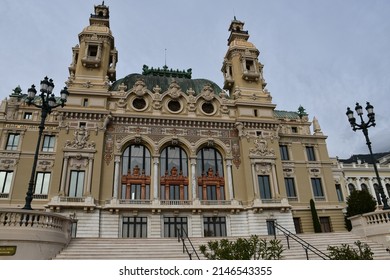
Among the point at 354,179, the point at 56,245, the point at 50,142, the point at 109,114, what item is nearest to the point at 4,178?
the point at 50,142

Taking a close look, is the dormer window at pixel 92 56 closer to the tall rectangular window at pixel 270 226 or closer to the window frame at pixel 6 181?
the window frame at pixel 6 181

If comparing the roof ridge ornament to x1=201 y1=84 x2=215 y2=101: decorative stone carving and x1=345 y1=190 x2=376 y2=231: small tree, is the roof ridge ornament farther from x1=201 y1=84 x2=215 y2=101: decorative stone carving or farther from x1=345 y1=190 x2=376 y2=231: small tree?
x1=345 y1=190 x2=376 y2=231: small tree

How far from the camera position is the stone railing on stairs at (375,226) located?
18531 millimetres

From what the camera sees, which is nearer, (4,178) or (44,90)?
(44,90)

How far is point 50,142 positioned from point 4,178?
5.62 meters

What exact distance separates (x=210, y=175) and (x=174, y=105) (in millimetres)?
9724

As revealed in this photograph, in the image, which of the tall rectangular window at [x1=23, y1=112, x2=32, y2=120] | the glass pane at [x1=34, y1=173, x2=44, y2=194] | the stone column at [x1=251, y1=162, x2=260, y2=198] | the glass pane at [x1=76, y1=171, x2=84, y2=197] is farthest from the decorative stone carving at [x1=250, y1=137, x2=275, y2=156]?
the tall rectangular window at [x1=23, y1=112, x2=32, y2=120]

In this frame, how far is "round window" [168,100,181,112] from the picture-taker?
3419 centimetres

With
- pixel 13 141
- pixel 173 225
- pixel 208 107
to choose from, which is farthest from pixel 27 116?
pixel 208 107

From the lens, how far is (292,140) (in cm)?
3688

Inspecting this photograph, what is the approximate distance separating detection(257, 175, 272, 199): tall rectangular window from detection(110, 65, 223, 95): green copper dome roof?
1322 centimetres

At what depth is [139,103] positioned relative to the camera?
3378cm
